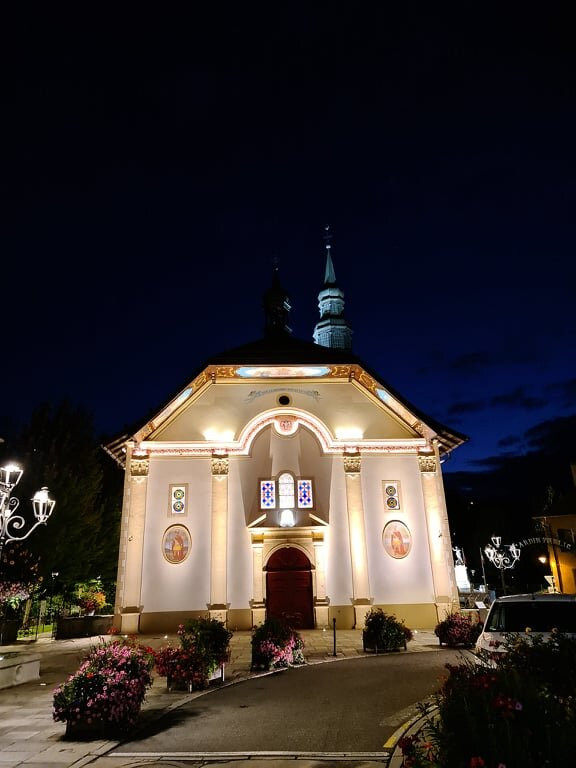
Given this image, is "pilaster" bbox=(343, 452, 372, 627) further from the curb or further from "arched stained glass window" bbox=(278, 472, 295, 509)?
the curb

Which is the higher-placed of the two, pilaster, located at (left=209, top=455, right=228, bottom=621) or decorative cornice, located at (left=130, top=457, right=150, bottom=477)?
decorative cornice, located at (left=130, top=457, right=150, bottom=477)

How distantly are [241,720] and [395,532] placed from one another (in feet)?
49.7

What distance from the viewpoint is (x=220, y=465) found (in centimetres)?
2300

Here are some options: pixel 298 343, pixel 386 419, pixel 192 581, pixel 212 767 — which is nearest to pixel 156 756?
pixel 212 767

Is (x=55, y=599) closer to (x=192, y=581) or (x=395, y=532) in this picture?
(x=192, y=581)

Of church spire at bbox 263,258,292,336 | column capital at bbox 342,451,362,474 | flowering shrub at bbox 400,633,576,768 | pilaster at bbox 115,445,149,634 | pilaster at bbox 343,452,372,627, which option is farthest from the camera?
church spire at bbox 263,258,292,336

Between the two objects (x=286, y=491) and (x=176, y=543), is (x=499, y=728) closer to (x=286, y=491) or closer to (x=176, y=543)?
(x=286, y=491)

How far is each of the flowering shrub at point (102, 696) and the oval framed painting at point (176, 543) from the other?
46.1 feet

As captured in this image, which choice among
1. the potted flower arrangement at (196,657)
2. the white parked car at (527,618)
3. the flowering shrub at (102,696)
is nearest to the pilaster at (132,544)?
the potted flower arrangement at (196,657)

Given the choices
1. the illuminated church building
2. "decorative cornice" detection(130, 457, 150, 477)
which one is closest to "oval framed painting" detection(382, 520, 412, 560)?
the illuminated church building

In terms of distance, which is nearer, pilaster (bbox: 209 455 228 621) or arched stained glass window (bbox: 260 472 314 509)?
pilaster (bbox: 209 455 228 621)

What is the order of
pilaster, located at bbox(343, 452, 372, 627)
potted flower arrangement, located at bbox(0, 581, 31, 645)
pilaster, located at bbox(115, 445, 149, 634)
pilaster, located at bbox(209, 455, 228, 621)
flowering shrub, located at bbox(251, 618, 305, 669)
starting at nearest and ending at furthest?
flowering shrub, located at bbox(251, 618, 305, 669) < potted flower arrangement, located at bbox(0, 581, 31, 645) < pilaster, located at bbox(115, 445, 149, 634) < pilaster, located at bbox(209, 455, 228, 621) < pilaster, located at bbox(343, 452, 372, 627)

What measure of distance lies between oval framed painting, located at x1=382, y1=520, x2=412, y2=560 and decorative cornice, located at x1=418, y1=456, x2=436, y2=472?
268 centimetres

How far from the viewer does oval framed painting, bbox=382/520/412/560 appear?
22234 mm
